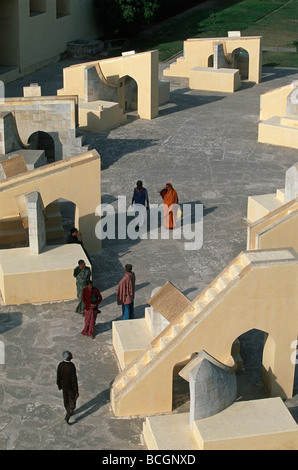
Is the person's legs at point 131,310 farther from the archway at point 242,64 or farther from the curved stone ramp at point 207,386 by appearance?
the archway at point 242,64

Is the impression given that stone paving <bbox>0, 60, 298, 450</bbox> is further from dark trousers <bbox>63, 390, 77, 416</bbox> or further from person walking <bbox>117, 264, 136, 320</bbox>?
person walking <bbox>117, 264, 136, 320</bbox>

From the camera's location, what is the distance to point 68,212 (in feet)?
72.2

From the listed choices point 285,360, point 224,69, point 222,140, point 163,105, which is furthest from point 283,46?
point 285,360

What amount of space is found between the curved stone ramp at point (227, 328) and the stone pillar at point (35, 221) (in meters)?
4.34

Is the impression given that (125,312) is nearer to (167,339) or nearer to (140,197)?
(167,339)

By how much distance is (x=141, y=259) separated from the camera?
62.6ft

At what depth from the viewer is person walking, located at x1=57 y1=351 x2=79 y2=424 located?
1317 cm

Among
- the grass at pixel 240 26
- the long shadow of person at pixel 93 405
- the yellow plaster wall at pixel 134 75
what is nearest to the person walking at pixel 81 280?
the long shadow of person at pixel 93 405

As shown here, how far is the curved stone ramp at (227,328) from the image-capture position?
13.2 metres

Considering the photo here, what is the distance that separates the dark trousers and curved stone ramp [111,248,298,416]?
2.23 feet

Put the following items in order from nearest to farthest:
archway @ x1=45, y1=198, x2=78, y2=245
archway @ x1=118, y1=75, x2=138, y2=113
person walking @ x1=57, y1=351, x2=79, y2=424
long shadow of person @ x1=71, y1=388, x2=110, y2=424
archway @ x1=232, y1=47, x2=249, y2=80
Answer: person walking @ x1=57, y1=351, x2=79, y2=424 < long shadow of person @ x1=71, y1=388, x2=110, y2=424 < archway @ x1=45, y1=198, x2=78, y2=245 < archway @ x1=118, y1=75, x2=138, y2=113 < archway @ x1=232, y1=47, x2=249, y2=80

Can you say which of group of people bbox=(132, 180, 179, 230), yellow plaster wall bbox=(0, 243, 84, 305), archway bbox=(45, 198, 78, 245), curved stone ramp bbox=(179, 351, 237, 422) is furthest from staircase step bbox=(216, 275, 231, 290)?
archway bbox=(45, 198, 78, 245)

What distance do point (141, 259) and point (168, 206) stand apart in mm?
1920

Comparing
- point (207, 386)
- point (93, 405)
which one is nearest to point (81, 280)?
point (93, 405)
